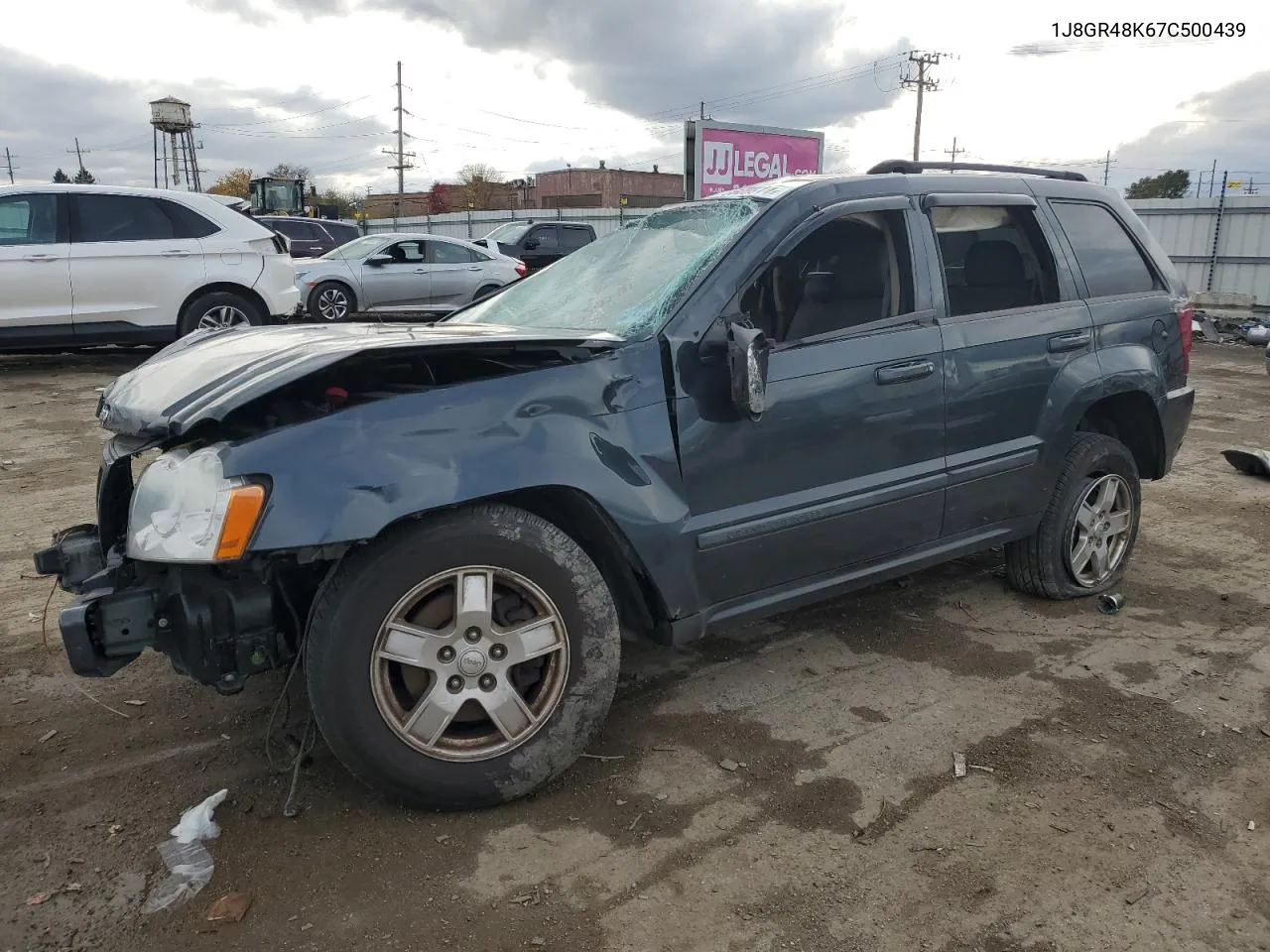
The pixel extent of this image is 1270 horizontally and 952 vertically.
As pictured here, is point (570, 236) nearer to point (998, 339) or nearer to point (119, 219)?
point (119, 219)

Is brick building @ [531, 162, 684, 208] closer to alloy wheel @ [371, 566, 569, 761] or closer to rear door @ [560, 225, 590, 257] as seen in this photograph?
rear door @ [560, 225, 590, 257]

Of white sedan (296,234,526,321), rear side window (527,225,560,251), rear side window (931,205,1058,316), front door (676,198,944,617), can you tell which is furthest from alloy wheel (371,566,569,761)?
rear side window (527,225,560,251)

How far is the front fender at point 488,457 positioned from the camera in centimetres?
239

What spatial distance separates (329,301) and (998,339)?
460 inches

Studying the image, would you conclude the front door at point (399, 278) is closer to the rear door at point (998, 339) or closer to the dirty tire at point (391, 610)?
the rear door at point (998, 339)

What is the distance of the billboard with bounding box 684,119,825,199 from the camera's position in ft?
33.3

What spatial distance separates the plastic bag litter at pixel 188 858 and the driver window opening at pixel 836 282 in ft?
7.34

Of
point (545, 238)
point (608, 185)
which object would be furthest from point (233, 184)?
point (545, 238)

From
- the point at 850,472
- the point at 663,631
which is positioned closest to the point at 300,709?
the point at 663,631

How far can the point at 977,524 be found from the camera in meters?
3.83

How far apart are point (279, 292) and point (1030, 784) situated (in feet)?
29.4

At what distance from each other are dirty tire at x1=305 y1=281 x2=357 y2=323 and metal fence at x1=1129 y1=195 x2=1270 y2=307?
578 inches

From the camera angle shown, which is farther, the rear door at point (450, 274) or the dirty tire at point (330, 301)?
the rear door at point (450, 274)

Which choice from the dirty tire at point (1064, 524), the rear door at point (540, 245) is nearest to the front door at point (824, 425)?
the dirty tire at point (1064, 524)
